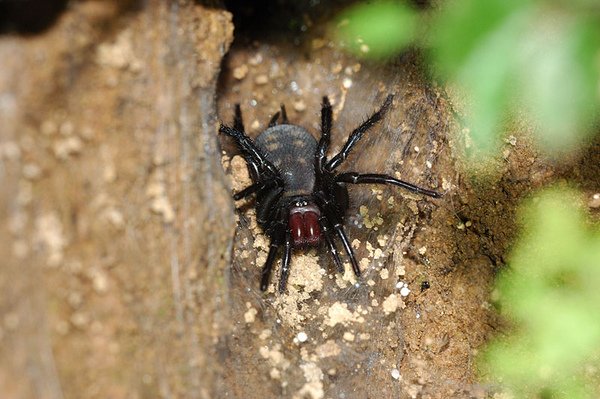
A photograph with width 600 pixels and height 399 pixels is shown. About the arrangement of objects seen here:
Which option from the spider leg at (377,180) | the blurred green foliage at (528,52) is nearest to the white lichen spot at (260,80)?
the spider leg at (377,180)

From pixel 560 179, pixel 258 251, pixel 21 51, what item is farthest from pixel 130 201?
pixel 560 179

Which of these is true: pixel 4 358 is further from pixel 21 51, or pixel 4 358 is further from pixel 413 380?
pixel 413 380

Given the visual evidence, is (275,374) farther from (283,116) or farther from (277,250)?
(283,116)

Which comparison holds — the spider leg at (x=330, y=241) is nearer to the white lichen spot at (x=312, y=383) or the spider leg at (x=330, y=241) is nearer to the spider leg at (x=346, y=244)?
the spider leg at (x=346, y=244)

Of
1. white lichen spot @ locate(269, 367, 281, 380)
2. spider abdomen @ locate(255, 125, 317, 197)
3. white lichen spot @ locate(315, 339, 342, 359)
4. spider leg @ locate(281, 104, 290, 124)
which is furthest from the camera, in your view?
spider leg @ locate(281, 104, 290, 124)

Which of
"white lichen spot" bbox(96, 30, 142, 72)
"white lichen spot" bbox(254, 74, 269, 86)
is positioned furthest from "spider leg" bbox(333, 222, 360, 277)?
"white lichen spot" bbox(96, 30, 142, 72)

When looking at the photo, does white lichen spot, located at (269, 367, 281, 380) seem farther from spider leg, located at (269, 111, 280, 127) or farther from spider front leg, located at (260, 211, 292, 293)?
spider leg, located at (269, 111, 280, 127)

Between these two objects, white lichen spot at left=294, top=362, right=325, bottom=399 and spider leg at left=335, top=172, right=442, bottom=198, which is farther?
spider leg at left=335, top=172, right=442, bottom=198

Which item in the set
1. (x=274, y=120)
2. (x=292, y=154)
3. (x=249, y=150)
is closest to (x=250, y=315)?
(x=249, y=150)
